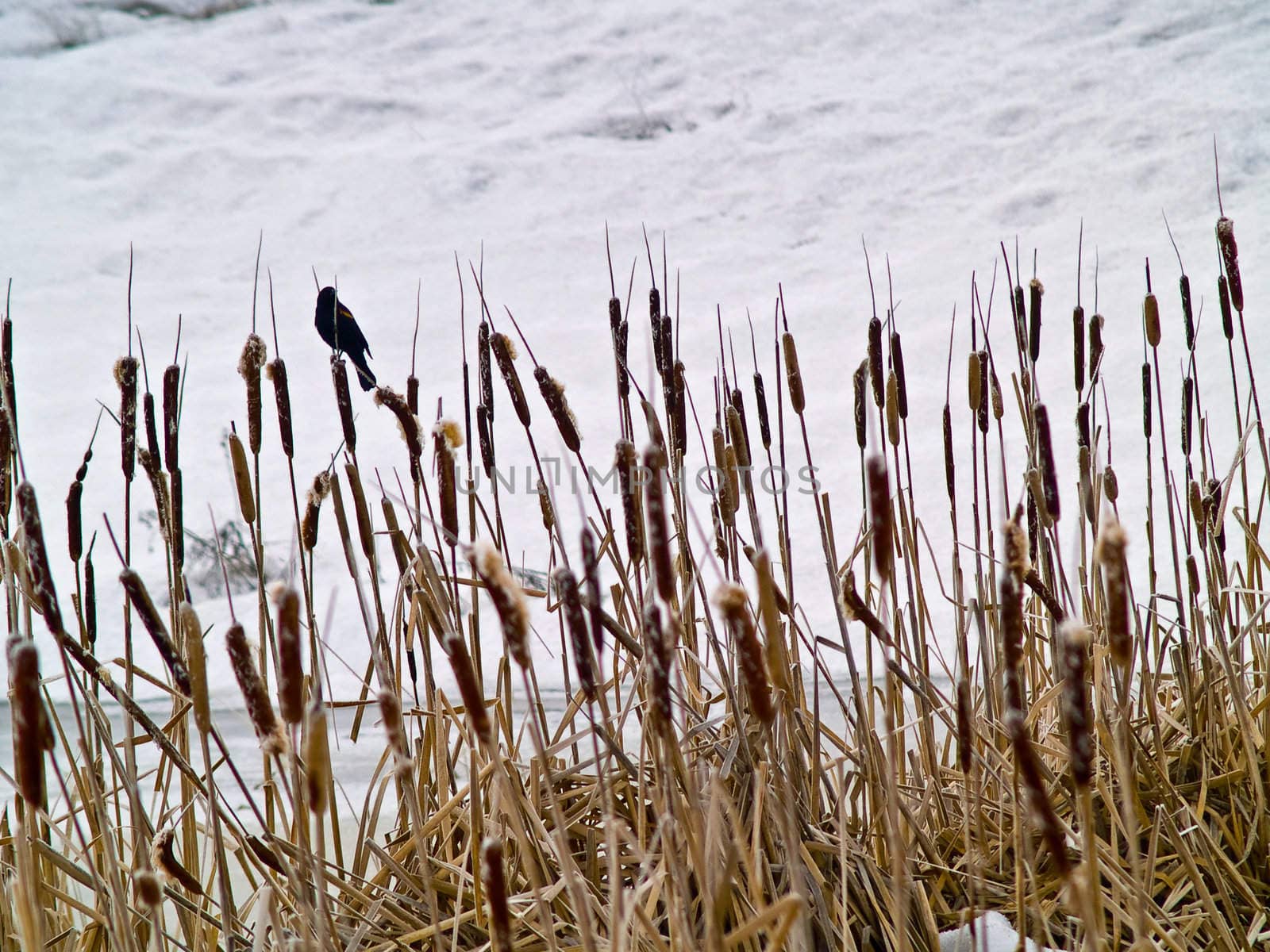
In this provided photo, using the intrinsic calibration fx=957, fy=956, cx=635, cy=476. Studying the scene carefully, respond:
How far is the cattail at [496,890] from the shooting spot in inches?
8.0

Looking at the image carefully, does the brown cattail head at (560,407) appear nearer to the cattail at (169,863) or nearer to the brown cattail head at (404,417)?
the brown cattail head at (404,417)

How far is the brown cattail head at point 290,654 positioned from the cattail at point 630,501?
131 mm

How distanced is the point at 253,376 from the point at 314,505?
6cm

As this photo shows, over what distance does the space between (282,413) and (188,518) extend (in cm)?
231

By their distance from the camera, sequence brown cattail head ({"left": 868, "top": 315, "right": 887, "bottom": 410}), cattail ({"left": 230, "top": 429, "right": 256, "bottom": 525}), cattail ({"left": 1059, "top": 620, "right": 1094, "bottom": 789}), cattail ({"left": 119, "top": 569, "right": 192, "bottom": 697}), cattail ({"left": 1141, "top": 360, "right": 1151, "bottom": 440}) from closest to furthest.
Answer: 1. cattail ({"left": 1059, "top": 620, "right": 1094, "bottom": 789})
2. cattail ({"left": 119, "top": 569, "right": 192, "bottom": 697})
3. cattail ({"left": 230, "top": 429, "right": 256, "bottom": 525})
4. brown cattail head ({"left": 868, "top": 315, "right": 887, "bottom": 410})
5. cattail ({"left": 1141, "top": 360, "right": 1151, "bottom": 440})

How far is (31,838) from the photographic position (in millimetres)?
422

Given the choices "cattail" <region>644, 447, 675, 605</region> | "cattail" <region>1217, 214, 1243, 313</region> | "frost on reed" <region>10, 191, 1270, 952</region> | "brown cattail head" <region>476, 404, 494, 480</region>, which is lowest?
"frost on reed" <region>10, 191, 1270, 952</region>

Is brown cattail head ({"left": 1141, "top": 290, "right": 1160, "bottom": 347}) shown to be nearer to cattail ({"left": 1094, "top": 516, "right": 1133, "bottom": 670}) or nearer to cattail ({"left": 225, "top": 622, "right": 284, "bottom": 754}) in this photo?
cattail ({"left": 1094, "top": 516, "right": 1133, "bottom": 670})

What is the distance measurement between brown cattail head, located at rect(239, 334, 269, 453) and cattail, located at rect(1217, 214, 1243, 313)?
49 centimetres

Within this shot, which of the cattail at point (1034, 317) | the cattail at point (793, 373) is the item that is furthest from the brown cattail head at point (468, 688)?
the cattail at point (1034, 317)

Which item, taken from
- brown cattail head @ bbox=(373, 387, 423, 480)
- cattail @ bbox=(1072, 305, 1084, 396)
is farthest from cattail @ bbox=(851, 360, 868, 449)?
brown cattail head @ bbox=(373, 387, 423, 480)

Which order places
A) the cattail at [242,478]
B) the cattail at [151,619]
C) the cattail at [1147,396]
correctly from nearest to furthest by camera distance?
the cattail at [151,619], the cattail at [242,478], the cattail at [1147,396]

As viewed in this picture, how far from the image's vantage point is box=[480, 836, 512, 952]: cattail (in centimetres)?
20

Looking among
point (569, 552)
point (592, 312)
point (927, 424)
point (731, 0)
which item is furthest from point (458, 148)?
point (569, 552)
